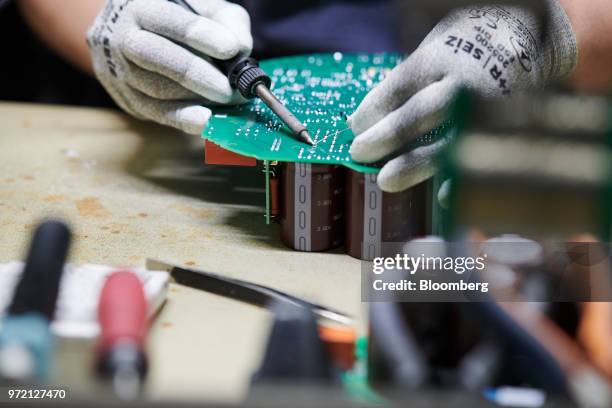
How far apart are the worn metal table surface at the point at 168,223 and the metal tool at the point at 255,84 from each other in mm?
106

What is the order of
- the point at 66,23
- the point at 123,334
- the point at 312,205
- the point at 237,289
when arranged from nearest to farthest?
the point at 123,334, the point at 237,289, the point at 312,205, the point at 66,23

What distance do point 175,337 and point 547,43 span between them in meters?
0.43

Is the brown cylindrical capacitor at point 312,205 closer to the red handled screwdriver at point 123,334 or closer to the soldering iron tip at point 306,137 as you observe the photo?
the soldering iron tip at point 306,137

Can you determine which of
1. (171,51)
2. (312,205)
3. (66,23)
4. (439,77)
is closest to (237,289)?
(312,205)

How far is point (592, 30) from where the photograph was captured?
2.41 ft

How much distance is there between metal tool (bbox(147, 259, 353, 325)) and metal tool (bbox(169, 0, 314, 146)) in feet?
0.57

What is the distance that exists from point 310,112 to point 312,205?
5.4 inches

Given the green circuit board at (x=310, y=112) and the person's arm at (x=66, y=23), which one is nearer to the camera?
the green circuit board at (x=310, y=112)

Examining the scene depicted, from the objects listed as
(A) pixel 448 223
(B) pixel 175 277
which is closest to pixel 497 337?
(A) pixel 448 223

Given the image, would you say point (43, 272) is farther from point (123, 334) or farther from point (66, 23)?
point (66, 23)

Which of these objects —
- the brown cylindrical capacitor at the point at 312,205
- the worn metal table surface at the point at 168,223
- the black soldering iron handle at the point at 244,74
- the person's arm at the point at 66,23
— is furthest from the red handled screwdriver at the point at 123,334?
the person's arm at the point at 66,23

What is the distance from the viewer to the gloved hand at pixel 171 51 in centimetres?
80

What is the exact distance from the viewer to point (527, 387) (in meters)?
0.34

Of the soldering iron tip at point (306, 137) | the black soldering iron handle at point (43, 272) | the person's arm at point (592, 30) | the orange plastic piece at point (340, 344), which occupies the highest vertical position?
the person's arm at point (592, 30)
